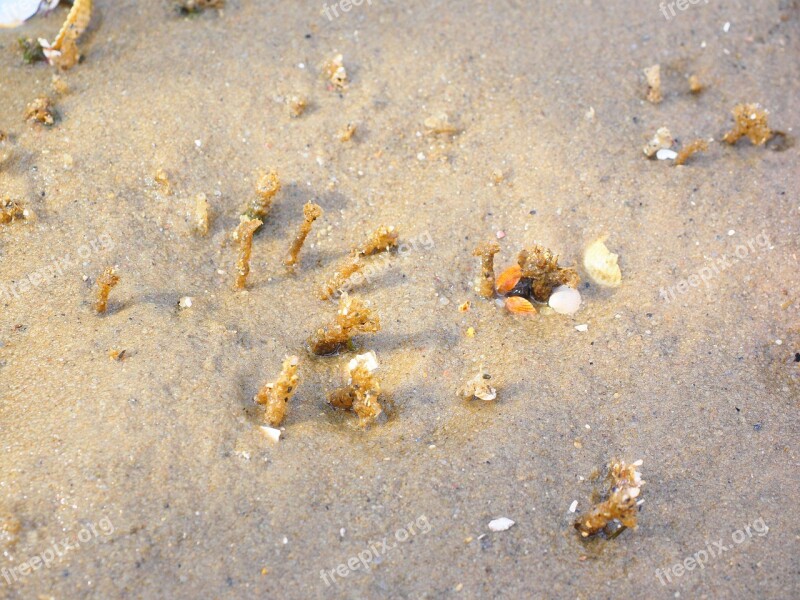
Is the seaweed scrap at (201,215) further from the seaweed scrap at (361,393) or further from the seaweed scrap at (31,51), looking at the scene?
the seaweed scrap at (31,51)

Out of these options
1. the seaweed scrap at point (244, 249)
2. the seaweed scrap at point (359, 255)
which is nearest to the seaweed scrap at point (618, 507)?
the seaweed scrap at point (359, 255)

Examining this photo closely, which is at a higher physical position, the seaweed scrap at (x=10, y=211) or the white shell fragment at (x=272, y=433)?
the seaweed scrap at (x=10, y=211)

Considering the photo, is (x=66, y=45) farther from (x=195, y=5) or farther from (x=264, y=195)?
(x=264, y=195)

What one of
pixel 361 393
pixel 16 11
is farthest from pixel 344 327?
pixel 16 11

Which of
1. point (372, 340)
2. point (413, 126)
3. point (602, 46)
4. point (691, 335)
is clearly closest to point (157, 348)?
point (372, 340)

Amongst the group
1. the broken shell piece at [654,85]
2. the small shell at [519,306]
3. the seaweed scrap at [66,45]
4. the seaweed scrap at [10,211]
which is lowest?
the small shell at [519,306]

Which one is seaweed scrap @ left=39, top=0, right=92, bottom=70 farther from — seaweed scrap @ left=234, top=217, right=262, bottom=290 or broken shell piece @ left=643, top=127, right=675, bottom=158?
broken shell piece @ left=643, top=127, right=675, bottom=158
